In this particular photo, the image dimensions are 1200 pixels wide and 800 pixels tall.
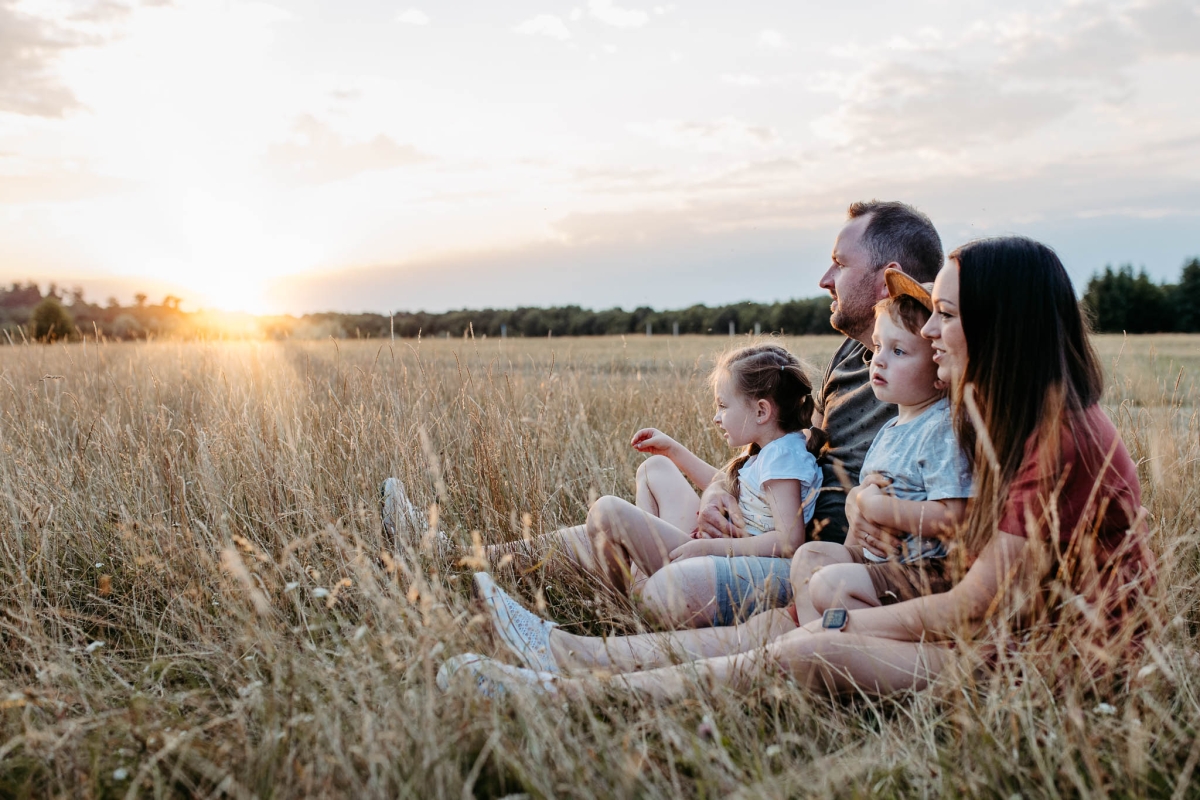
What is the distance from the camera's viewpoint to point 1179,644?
2.33 m

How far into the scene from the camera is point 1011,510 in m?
1.90

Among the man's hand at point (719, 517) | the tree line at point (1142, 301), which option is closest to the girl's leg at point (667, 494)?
the man's hand at point (719, 517)

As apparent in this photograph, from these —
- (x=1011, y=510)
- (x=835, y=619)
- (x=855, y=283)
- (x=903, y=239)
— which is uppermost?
(x=903, y=239)

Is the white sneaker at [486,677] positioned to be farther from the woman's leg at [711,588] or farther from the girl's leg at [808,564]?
the girl's leg at [808,564]

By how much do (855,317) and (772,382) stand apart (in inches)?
15.4

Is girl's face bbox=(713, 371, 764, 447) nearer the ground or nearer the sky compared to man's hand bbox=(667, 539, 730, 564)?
nearer the sky

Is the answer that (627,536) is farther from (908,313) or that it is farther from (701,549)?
(908,313)

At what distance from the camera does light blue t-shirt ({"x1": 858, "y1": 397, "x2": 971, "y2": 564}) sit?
2160 mm

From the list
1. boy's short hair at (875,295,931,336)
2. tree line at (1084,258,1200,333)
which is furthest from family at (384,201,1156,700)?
tree line at (1084,258,1200,333)

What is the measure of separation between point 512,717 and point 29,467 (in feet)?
9.41

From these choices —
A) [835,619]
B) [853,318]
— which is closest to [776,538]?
[835,619]

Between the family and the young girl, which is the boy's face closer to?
the family

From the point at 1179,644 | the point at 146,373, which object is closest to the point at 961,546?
the point at 1179,644

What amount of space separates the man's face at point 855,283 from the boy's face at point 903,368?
55cm
